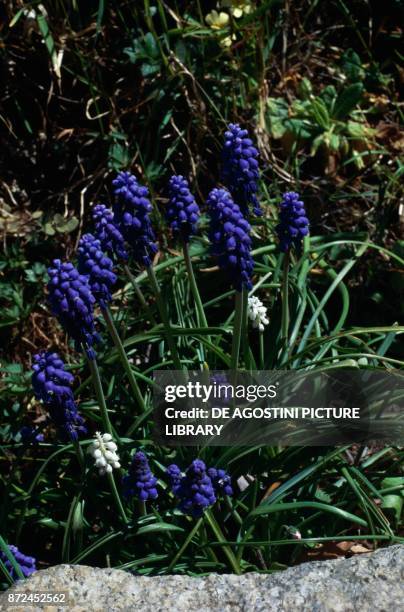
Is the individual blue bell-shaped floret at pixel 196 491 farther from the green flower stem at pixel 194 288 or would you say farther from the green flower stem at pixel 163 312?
the green flower stem at pixel 194 288

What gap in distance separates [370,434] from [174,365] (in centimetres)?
89

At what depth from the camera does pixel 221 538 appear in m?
3.21

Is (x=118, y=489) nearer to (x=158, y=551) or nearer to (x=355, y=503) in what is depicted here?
(x=158, y=551)

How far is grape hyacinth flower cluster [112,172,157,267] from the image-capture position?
316cm

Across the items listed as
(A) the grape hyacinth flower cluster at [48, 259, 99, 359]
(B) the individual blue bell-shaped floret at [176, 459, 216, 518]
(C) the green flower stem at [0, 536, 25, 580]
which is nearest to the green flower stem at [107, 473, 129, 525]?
(B) the individual blue bell-shaped floret at [176, 459, 216, 518]

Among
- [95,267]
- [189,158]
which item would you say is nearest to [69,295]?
[95,267]

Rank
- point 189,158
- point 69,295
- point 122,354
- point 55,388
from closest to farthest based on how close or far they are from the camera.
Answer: point 69,295 < point 55,388 < point 122,354 < point 189,158

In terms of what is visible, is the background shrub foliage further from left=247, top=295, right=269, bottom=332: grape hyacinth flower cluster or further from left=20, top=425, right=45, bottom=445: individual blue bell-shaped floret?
left=20, top=425, right=45, bottom=445: individual blue bell-shaped floret

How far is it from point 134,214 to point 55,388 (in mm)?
742

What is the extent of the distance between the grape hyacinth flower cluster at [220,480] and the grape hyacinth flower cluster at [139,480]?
0.75 ft

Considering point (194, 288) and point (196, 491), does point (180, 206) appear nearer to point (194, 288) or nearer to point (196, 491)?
point (194, 288)

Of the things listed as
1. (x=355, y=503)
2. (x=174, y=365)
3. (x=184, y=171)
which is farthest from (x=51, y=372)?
(x=184, y=171)

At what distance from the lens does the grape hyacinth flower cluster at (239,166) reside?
3.23 metres

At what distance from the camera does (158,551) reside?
3404 millimetres
